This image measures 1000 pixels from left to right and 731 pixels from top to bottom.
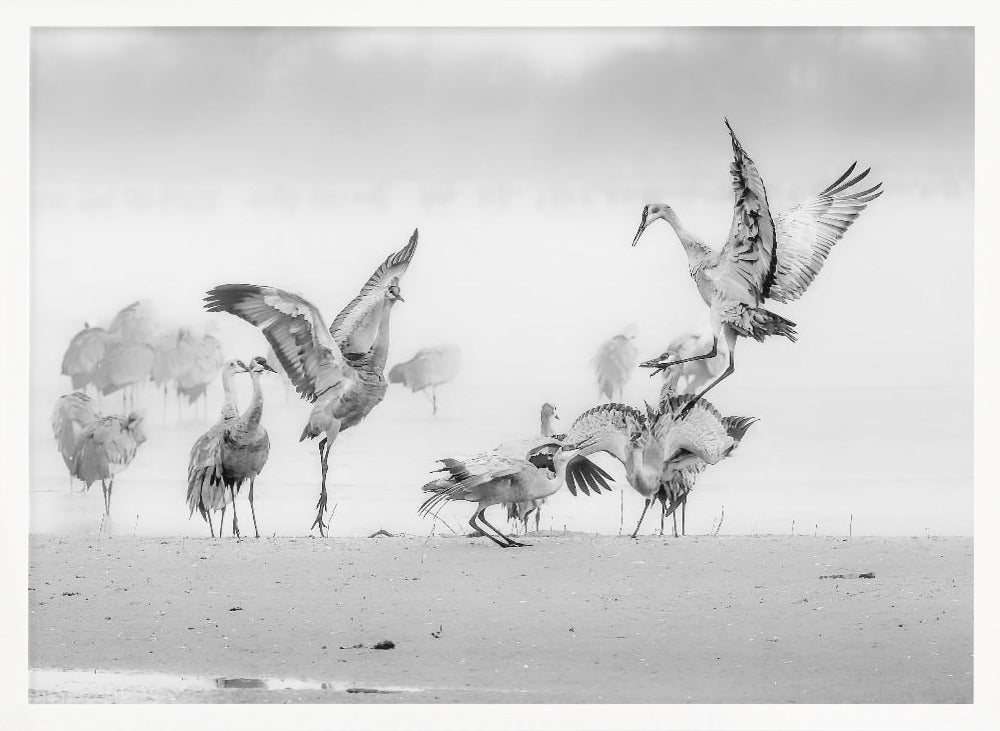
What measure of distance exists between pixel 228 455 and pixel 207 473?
16cm

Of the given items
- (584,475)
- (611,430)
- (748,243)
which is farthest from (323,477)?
(748,243)

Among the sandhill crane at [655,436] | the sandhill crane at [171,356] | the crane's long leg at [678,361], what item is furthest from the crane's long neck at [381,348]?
the crane's long leg at [678,361]

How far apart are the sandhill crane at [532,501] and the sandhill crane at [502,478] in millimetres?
76

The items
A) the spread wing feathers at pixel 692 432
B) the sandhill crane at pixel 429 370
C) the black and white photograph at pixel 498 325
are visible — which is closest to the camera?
the black and white photograph at pixel 498 325

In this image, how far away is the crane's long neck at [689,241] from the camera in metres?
8.91

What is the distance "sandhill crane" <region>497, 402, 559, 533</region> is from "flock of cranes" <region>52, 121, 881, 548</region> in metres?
0.01

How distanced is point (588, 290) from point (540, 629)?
88.1 inches

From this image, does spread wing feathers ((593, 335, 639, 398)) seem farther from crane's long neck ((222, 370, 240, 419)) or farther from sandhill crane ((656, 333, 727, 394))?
crane's long neck ((222, 370, 240, 419))

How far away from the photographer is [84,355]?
923 centimetres

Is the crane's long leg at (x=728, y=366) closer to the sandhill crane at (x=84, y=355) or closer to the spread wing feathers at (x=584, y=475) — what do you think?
the spread wing feathers at (x=584, y=475)

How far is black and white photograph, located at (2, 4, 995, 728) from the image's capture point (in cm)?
850

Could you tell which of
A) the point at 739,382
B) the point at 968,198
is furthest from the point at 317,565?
the point at 968,198

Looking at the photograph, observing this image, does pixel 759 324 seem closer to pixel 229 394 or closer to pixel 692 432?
pixel 692 432
